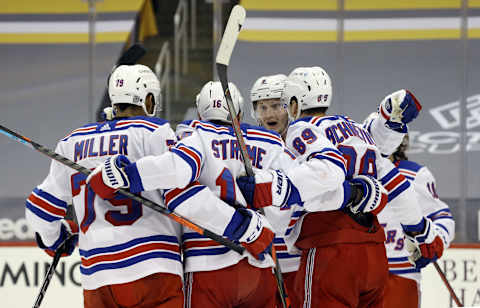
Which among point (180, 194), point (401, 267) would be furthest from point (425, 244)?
point (180, 194)

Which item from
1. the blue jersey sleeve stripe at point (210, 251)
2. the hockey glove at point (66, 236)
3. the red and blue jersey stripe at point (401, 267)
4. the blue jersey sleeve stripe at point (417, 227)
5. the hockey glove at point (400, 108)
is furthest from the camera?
the red and blue jersey stripe at point (401, 267)

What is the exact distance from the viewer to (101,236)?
2.71 meters

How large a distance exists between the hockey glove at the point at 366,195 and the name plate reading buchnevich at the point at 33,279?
9.11ft

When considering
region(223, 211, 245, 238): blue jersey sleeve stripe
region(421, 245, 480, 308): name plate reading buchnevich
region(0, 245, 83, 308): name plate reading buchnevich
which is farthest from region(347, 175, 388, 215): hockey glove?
region(0, 245, 83, 308): name plate reading buchnevich

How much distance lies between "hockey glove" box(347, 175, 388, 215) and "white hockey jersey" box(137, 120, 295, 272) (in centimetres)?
28

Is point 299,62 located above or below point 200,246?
above

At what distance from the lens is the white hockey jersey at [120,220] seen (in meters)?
2.70

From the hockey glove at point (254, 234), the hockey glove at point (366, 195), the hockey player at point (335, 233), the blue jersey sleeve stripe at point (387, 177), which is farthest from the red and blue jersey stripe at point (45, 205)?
the blue jersey sleeve stripe at point (387, 177)

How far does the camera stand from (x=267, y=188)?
9.03 feet

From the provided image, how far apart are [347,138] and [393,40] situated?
3.79 metres

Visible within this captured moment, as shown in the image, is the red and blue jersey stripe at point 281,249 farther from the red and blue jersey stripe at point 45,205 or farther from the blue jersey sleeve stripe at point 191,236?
the red and blue jersey stripe at point 45,205

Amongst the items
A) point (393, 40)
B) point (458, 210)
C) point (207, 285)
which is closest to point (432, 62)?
point (393, 40)

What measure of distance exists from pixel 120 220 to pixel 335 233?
83 cm

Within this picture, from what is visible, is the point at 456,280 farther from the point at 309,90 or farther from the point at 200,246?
the point at 200,246
